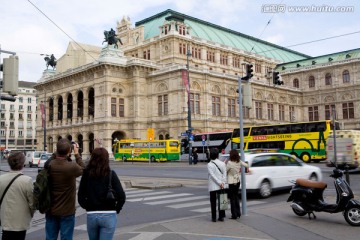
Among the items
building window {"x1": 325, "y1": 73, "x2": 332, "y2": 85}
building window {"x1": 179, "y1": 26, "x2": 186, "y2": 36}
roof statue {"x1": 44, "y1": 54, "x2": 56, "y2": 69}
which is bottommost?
building window {"x1": 325, "y1": 73, "x2": 332, "y2": 85}

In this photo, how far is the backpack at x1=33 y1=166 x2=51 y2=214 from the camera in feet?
16.4

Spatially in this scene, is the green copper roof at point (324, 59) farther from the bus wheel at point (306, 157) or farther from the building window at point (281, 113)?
the bus wheel at point (306, 157)

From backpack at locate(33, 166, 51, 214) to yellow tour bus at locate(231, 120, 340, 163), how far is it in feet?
97.9

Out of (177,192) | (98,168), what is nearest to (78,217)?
(177,192)

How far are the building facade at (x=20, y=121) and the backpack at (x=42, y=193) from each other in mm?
104963

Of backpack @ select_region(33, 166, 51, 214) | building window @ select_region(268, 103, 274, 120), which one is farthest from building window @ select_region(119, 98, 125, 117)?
backpack @ select_region(33, 166, 51, 214)

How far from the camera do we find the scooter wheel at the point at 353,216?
27.2 feet

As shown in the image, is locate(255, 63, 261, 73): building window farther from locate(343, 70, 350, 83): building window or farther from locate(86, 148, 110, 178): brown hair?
locate(86, 148, 110, 178): brown hair

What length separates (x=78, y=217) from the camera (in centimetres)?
1091

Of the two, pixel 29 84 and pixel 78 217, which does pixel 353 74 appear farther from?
pixel 29 84

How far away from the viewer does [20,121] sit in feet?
355

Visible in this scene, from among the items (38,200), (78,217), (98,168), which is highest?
(98,168)

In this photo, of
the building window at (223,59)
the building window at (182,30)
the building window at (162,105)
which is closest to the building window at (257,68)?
the building window at (223,59)

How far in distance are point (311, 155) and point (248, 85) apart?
2691 centimetres
